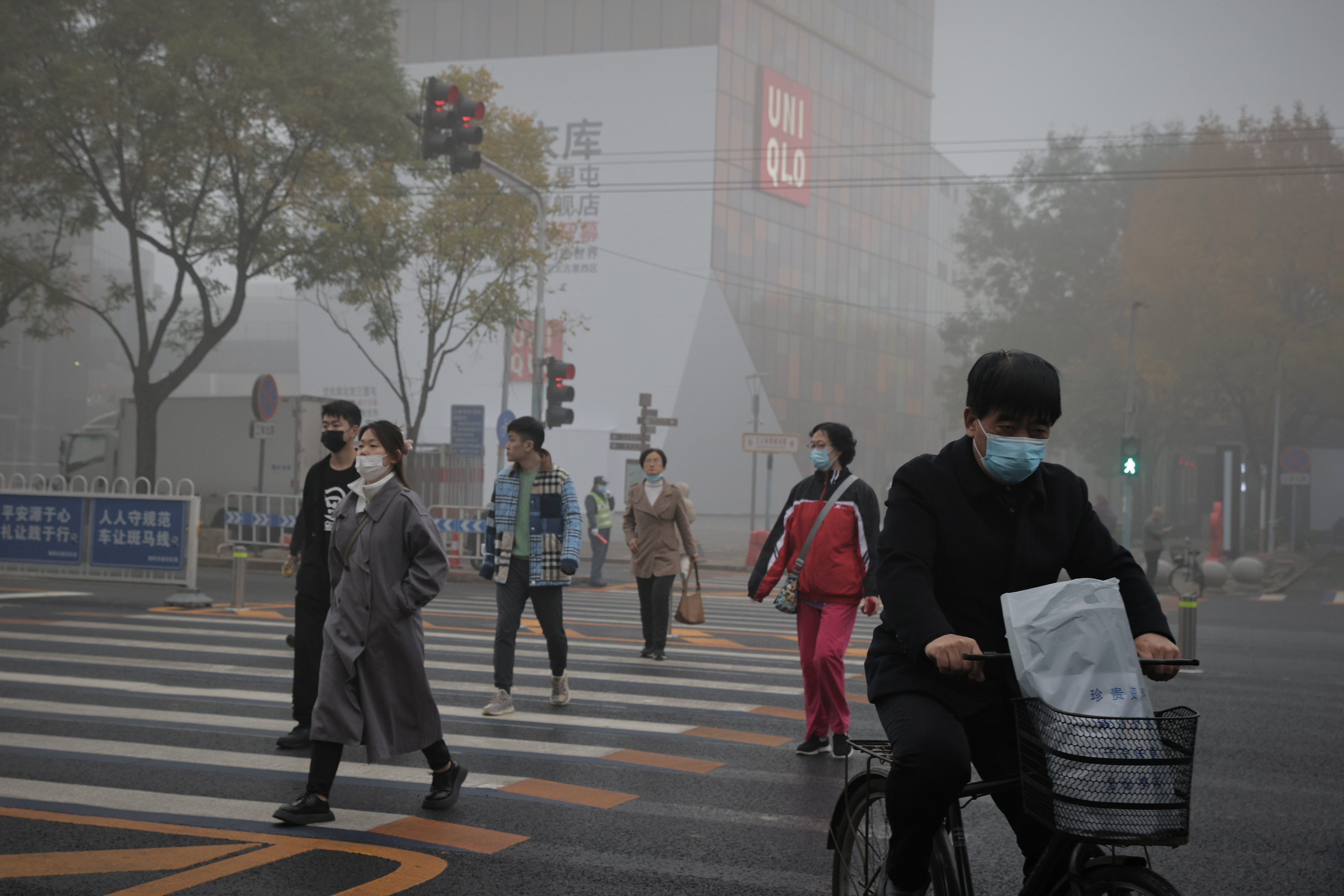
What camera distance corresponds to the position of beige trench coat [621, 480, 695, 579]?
11039mm

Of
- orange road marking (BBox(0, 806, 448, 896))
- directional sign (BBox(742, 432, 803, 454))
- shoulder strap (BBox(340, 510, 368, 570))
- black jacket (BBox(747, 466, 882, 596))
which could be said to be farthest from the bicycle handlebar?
Answer: directional sign (BBox(742, 432, 803, 454))

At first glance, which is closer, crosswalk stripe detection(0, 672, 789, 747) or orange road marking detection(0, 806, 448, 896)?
orange road marking detection(0, 806, 448, 896)

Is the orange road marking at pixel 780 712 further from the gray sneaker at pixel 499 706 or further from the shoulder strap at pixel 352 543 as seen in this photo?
the shoulder strap at pixel 352 543

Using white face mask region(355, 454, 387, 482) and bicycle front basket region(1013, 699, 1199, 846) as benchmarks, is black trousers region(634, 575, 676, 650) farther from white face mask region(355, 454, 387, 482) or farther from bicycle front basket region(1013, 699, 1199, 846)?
bicycle front basket region(1013, 699, 1199, 846)

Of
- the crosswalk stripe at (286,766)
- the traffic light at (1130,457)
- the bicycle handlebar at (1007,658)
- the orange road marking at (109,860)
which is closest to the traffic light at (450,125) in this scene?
the crosswalk stripe at (286,766)

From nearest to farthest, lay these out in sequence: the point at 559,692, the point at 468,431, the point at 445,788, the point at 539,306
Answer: the point at 445,788
the point at 559,692
the point at 539,306
the point at 468,431

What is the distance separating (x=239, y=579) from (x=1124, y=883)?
13.2 metres

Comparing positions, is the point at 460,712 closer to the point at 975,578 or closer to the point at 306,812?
the point at 306,812

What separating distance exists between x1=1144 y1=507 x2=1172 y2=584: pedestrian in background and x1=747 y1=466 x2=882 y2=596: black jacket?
18.7 metres

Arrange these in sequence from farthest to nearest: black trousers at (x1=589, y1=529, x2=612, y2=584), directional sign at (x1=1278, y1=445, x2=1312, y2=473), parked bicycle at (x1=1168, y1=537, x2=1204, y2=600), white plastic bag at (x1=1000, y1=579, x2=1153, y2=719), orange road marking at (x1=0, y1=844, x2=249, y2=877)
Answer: directional sign at (x1=1278, y1=445, x2=1312, y2=473), parked bicycle at (x1=1168, y1=537, x2=1204, y2=600), black trousers at (x1=589, y1=529, x2=612, y2=584), orange road marking at (x1=0, y1=844, x2=249, y2=877), white plastic bag at (x1=1000, y1=579, x2=1153, y2=719)

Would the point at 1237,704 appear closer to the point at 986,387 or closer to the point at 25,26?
the point at 986,387

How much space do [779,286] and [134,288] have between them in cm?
3190

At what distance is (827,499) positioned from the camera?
22.9 feet

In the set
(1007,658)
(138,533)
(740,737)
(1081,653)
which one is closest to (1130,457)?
(138,533)
